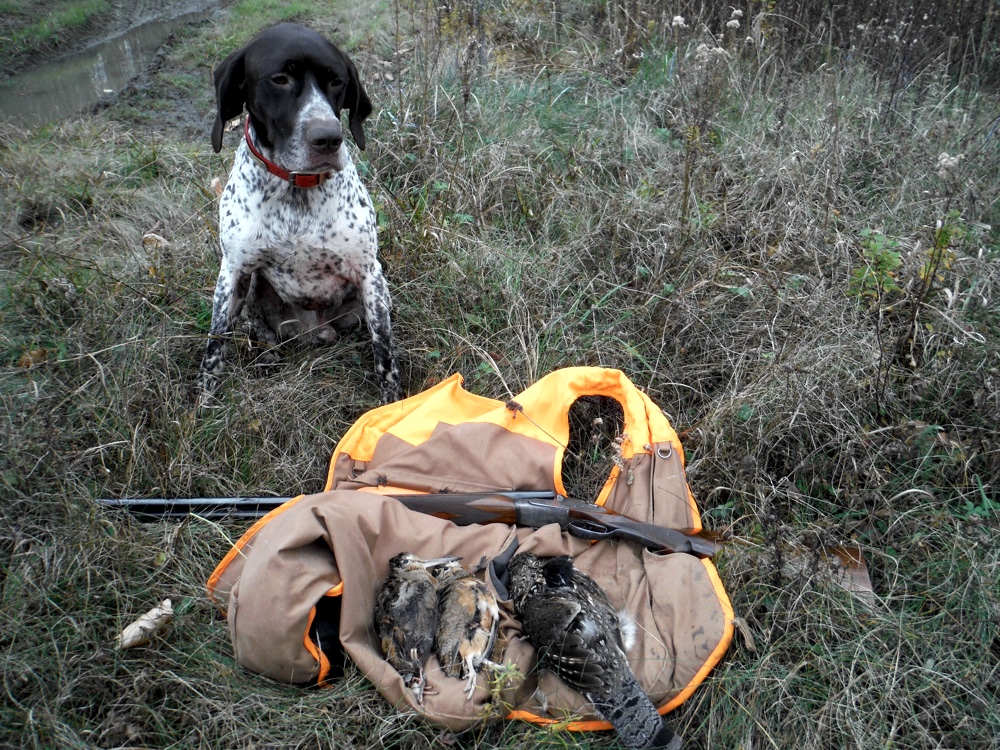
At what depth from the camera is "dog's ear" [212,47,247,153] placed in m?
2.90

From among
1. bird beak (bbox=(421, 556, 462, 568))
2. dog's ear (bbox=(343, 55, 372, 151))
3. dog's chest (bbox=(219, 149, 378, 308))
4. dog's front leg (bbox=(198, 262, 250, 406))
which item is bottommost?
bird beak (bbox=(421, 556, 462, 568))

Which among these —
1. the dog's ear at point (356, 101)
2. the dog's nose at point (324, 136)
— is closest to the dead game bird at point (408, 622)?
the dog's nose at point (324, 136)

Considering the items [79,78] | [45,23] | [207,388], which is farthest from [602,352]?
[45,23]

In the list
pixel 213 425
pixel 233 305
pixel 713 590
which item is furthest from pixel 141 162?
pixel 713 590

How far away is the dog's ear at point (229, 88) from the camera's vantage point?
114 inches

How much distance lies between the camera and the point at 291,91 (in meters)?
2.83

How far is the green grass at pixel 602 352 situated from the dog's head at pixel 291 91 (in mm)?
886

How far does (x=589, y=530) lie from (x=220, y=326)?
170cm

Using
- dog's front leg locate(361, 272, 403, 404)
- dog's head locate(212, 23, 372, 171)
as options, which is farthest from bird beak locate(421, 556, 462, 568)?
dog's head locate(212, 23, 372, 171)

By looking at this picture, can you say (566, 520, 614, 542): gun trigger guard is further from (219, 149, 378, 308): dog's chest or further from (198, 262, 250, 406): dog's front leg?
(198, 262, 250, 406): dog's front leg

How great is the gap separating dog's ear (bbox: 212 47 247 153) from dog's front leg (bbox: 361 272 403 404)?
0.78 m

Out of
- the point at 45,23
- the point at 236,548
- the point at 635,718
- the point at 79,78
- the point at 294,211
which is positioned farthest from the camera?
the point at 45,23

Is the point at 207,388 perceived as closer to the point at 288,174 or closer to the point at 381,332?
the point at 381,332

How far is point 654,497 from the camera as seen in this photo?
2748mm
